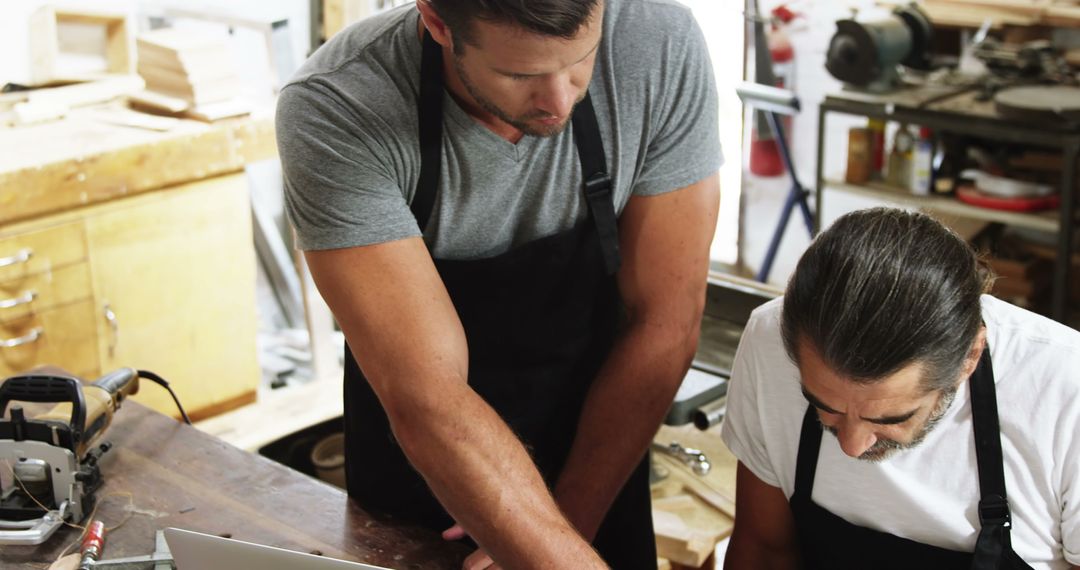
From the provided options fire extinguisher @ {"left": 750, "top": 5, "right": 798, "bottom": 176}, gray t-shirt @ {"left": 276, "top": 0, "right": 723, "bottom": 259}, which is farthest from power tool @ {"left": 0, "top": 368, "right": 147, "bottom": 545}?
fire extinguisher @ {"left": 750, "top": 5, "right": 798, "bottom": 176}

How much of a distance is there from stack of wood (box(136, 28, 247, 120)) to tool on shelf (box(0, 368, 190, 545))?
1.59 meters

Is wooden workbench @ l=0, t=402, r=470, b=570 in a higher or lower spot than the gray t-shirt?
lower

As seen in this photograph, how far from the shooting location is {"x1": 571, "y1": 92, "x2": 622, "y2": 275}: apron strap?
5.75 ft

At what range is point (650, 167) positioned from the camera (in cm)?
180

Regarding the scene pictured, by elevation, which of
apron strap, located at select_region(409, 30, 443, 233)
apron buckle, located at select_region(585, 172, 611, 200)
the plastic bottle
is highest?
apron strap, located at select_region(409, 30, 443, 233)

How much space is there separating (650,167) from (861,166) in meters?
2.75

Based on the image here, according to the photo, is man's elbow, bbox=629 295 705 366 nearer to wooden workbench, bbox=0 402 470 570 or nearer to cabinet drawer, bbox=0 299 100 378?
wooden workbench, bbox=0 402 470 570

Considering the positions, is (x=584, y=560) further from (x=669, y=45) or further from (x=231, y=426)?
(x=231, y=426)

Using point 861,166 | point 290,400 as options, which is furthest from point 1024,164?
point 290,400

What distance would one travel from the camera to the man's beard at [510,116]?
5.10ft

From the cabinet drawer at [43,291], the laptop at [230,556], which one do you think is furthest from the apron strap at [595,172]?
the cabinet drawer at [43,291]

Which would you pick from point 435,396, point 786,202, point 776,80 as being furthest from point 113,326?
point 776,80

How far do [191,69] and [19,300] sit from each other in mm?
817

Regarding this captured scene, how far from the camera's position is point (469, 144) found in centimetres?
171
